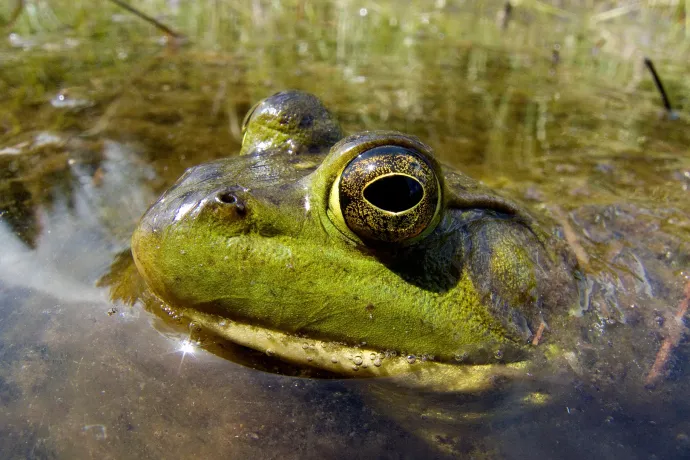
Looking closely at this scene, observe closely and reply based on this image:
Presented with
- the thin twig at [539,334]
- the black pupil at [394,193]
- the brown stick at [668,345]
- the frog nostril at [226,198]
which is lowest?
the brown stick at [668,345]

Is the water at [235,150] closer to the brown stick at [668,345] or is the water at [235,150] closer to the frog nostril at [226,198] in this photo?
the brown stick at [668,345]

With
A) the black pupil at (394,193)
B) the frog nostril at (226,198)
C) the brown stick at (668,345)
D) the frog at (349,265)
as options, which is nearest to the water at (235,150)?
the brown stick at (668,345)

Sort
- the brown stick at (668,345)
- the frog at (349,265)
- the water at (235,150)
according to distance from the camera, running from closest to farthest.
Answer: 1. the water at (235,150)
2. the frog at (349,265)
3. the brown stick at (668,345)

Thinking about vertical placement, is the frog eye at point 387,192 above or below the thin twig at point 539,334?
above

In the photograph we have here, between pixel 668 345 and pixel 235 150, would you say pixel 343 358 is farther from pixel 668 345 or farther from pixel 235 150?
pixel 235 150

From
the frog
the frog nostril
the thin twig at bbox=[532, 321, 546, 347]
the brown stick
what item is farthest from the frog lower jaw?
the brown stick

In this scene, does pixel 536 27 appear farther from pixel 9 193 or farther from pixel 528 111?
pixel 9 193

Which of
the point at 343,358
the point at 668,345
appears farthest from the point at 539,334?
the point at 343,358

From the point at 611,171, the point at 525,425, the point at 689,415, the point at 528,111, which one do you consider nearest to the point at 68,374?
the point at 525,425
